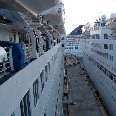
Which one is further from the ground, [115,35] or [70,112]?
[115,35]

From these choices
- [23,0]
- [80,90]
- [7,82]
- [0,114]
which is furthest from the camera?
[80,90]

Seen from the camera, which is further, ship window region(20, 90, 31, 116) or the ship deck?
the ship deck

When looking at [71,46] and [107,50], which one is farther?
[71,46]

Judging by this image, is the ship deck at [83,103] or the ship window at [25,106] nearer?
the ship window at [25,106]

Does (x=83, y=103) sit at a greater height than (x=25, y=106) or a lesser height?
lesser

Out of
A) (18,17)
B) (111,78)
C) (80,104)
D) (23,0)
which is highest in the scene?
(23,0)

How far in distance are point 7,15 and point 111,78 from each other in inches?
665

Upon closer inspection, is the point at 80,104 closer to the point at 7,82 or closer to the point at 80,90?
the point at 80,90

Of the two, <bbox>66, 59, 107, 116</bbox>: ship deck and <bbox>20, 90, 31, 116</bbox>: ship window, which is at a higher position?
<bbox>20, 90, 31, 116</bbox>: ship window

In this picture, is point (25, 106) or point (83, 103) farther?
point (83, 103)

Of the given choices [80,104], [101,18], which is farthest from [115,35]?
[101,18]

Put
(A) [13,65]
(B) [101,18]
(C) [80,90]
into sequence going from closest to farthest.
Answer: (A) [13,65] → (C) [80,90] → (B) [101,18]

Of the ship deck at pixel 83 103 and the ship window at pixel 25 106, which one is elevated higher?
the ship window at pixel 25 106

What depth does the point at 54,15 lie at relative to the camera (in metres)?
19.6
